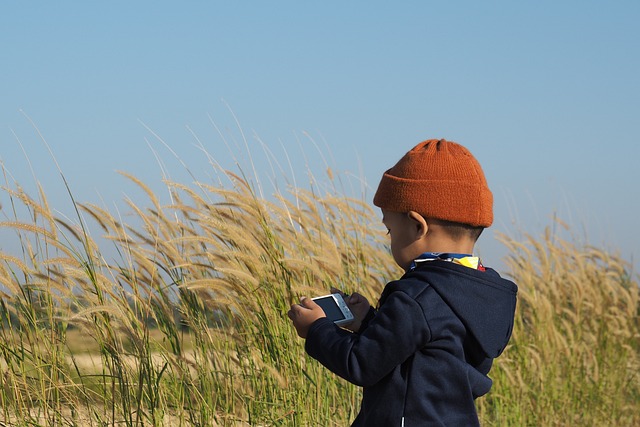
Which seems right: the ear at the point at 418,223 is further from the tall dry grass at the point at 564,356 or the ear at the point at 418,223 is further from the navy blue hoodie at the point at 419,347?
the tall dry grass at the point at 564,356

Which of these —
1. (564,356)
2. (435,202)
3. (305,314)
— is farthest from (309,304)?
(564,356)

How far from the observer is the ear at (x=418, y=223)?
2.12m

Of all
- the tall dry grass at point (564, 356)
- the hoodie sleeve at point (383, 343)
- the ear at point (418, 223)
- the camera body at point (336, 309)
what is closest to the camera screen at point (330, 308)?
the camera body at point (336, 309)

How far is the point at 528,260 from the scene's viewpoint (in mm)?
5738

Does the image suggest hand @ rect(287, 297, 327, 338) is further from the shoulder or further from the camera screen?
the shoulder

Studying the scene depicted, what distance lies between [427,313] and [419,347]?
0.28 ft

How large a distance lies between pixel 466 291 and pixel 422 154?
39cm

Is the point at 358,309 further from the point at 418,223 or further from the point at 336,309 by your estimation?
the point at 418,223

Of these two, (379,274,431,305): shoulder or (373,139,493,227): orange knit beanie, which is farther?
(373,139,493,227): orange knit beanie

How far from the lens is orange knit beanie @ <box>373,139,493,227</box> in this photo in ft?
6.95

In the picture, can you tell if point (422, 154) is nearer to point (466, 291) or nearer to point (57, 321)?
point (466, 291)

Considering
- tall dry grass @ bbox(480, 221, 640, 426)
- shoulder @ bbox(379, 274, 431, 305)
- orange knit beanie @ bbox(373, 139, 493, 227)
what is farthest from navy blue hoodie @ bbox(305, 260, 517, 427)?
tall dry grass @ bbox(480, 221, 640, 426)

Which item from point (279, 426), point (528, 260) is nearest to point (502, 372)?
point (528, 260)

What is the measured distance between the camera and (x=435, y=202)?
83.1 inches
